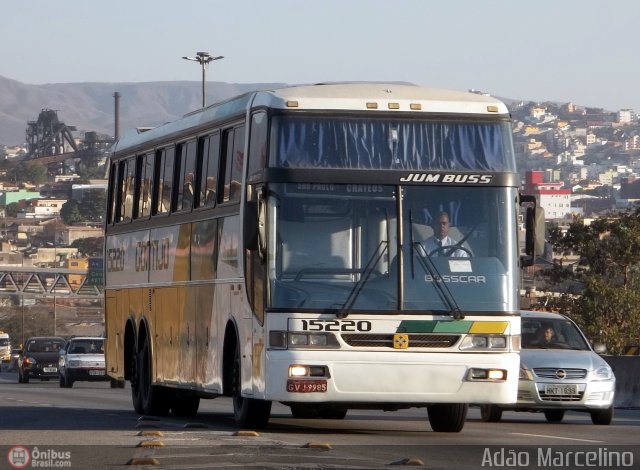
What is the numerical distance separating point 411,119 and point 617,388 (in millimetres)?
14336

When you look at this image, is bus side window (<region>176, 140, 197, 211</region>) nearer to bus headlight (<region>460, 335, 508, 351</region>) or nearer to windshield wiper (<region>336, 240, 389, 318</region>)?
windshield wiper (<region>336, 240, 389, 318</region>)

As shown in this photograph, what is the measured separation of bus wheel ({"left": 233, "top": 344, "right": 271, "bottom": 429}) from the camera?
17.8 meters

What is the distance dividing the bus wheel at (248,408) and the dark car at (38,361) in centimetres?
3561

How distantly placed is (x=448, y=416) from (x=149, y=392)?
495 centimetres

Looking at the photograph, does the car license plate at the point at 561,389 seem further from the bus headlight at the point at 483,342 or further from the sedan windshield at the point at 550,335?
the bus headlight at the point at 483,342

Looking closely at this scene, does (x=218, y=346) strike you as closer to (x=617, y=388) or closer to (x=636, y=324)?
(x=617, y=388)

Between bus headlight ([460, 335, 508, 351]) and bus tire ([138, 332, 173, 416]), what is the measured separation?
6375 mm

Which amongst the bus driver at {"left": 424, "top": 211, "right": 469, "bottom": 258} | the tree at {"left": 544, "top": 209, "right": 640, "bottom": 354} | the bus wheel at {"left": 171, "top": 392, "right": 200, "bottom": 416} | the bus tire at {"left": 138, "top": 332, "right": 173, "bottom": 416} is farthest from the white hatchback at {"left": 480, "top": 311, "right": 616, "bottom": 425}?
the tree at {"left": 544, "top": 209, "right": 640, "bottom": 354}

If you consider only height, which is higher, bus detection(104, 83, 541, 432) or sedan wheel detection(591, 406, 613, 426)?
bus detection(104, 83, 541, 432)

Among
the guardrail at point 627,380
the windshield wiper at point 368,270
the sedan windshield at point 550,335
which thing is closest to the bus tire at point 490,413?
the sedan windshield at point 550,335

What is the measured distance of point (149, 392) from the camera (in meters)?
22.2

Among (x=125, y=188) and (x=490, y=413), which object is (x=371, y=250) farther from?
(x=125, y=188)

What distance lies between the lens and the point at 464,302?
16.7m

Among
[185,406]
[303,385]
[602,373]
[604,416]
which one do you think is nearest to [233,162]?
[303,385]
